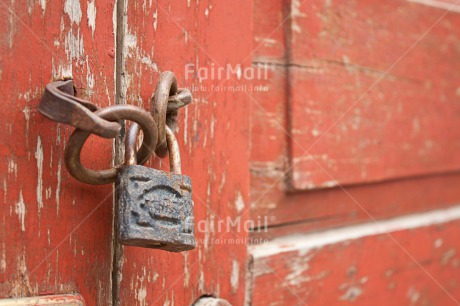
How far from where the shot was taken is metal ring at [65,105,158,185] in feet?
1.59

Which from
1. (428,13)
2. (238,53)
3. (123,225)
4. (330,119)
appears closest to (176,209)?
(123,225)

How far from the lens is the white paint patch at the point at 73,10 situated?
53 centimetres

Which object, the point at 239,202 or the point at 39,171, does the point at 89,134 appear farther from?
the point at 239,202

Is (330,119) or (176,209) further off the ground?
(330,119)

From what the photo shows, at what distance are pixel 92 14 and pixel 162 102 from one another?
12 cm

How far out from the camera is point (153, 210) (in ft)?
1.63

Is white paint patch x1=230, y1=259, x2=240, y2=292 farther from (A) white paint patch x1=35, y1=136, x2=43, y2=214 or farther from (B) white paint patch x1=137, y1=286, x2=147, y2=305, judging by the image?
(A) white paint patch x1=35, y1=136, x2=43, y2=214

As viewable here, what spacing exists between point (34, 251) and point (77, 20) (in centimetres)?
24

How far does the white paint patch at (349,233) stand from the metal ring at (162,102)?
268 millimetres

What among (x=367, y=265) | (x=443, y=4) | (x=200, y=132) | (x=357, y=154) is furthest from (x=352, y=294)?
(x=443, y=4)

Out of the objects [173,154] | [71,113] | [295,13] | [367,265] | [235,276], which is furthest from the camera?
[367,265]

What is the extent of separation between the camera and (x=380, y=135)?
0.97 meters

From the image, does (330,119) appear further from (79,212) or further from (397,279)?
(79,212)

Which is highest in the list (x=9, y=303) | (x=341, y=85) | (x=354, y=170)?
(x=341, y=85)
